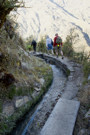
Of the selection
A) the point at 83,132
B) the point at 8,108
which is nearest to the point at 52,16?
the point at 8,108

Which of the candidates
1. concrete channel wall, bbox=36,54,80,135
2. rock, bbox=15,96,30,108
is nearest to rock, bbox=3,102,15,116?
rock, bbox=15,96,30,108

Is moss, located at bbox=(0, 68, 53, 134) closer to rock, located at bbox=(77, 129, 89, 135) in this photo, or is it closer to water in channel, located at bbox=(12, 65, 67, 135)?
water in channel, located at bbox=(12, 65, 67, 135)

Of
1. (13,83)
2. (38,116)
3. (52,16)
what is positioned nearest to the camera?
(13,83)

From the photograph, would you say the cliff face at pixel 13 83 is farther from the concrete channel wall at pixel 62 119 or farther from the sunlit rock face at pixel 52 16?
the sunlit rock face at pixel 52 16

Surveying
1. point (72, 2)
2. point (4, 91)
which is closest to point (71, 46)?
point (4, 91)

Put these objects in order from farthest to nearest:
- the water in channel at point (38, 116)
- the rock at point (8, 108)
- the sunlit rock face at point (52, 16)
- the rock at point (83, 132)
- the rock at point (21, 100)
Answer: the sunlit rock face at point (52, 16)
the rock at point (21, 100)
the water in channel at point (38, 116)
the rock at point (8, 108)
the rock at point (83, 132)

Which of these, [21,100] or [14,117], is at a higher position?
[21,100]

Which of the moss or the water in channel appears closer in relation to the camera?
the moss

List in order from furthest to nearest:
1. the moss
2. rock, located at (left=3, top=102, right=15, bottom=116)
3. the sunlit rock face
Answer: the sunlit rock face < rock, located at (left=3, top=102, right=15, bottom=116) < the moss

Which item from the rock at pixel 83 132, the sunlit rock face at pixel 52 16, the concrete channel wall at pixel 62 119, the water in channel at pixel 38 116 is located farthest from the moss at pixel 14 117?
the sunlit rock face at pixel 52 16

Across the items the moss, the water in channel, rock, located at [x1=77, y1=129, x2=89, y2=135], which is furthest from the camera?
the water in channel

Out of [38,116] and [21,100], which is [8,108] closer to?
[21,100]

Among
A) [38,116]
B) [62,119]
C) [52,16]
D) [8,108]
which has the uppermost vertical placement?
[52,16]

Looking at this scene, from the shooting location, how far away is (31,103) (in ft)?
14.5
